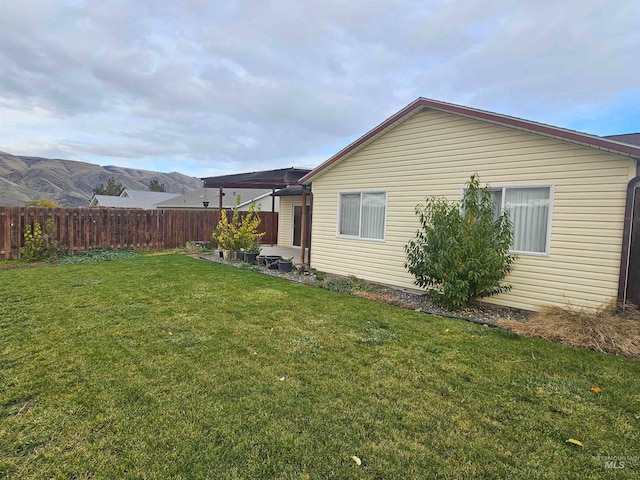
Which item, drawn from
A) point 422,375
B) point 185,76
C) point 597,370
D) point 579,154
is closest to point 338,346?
point 422,375

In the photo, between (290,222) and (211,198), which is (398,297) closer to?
(290,222)

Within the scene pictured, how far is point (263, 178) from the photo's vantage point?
1081 centimetres

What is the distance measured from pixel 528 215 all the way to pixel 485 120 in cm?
209

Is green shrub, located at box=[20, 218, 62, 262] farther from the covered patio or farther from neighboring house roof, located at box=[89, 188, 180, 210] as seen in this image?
neighboring house roof, located at box=[89, 188, 180, 210]

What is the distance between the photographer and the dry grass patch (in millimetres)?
4344

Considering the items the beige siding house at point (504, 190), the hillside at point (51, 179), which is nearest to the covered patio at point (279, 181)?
the beige siding house at point (504, 190)

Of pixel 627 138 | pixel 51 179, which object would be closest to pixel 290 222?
pixel 627 138

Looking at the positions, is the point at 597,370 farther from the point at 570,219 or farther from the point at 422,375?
the point at 570,219

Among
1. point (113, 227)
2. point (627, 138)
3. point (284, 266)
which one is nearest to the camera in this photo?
point (627, 138)

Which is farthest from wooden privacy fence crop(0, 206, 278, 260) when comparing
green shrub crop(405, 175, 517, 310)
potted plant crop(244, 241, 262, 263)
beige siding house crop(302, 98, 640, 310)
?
green shrub crop(405, 175, 517, 310)

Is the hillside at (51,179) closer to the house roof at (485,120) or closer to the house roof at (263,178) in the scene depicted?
the house roof at (263,178)

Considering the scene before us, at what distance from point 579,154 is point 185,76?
16.2 meters

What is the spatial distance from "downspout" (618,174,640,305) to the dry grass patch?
0.97ft

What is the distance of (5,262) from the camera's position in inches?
412
